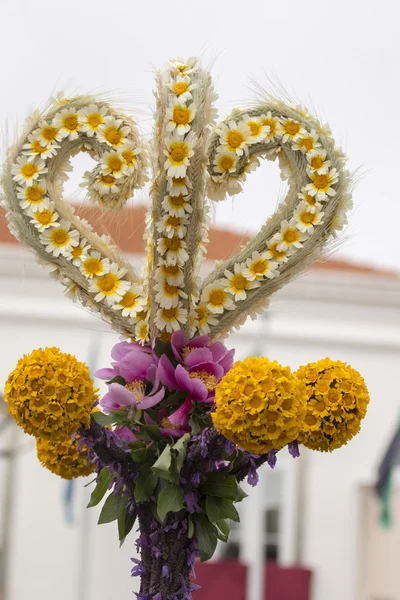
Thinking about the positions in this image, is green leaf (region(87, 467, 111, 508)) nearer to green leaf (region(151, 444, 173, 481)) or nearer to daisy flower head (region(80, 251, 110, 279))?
green leaf (region(151, 444, 173, 481))

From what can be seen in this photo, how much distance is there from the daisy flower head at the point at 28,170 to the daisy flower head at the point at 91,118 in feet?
0.31

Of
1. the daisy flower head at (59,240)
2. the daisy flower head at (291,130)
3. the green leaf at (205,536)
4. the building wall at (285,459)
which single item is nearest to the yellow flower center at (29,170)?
the daisy flower head at (59,240)

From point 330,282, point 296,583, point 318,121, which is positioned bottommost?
point 296,583

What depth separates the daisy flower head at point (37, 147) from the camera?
1481mm

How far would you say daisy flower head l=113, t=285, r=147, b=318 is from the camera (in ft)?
4.82

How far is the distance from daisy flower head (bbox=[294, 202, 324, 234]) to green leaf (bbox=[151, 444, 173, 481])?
0.43m

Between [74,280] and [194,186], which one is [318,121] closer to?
[194,186]

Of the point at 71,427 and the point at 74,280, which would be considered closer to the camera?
the point at 71,427

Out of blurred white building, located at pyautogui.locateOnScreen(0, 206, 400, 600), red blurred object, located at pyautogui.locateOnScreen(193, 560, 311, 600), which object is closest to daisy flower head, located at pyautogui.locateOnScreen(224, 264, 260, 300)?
blurred white building, located at pyautogui.locateOnScreen(0, 206, 400, 600)

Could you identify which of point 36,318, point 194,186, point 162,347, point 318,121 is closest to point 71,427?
point 162,347

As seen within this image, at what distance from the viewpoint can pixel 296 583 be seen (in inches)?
169

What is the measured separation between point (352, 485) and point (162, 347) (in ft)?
10.3

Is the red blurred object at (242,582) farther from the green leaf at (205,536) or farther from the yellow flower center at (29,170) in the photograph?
the yellow flower center at (29,170)

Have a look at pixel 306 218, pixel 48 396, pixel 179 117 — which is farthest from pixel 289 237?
pixel 48 396
